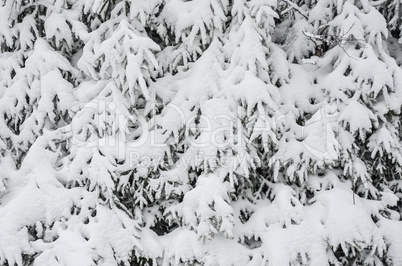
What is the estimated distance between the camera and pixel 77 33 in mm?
4934

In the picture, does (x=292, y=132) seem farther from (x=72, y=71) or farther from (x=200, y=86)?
(x=72, y=71)

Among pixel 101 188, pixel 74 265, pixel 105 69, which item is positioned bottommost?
pixel 74 265

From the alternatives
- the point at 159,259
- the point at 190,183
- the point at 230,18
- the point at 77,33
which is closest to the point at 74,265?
→ the point at 159,259

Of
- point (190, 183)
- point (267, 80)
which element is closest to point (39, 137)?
point (190, 183)

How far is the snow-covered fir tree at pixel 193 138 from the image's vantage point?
4281mm

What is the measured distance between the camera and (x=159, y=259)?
4.45 meters

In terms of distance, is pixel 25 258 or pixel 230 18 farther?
pixel 230 18

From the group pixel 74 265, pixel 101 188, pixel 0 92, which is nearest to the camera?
pixel 74 265

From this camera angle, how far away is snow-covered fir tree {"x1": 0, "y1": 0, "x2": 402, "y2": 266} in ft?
14.0

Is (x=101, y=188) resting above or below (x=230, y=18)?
below

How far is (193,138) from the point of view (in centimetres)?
466

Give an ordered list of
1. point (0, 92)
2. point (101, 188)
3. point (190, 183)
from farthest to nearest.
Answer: point (0, 92), point (190, 183), point (101, 188)

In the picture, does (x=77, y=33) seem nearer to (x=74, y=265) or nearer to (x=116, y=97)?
(x=116, y=97)

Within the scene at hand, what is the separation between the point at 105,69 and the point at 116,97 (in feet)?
1.11
